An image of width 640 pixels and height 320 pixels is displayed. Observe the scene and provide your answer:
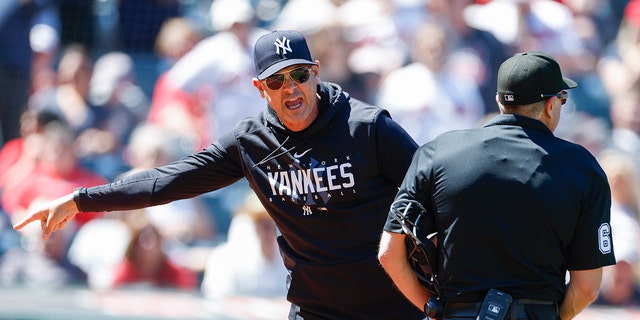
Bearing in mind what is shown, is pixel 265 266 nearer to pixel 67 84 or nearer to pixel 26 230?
pixel 26 230

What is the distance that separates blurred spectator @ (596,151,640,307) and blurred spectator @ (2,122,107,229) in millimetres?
4173

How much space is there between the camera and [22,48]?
945cm

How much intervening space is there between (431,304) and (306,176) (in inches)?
33.0

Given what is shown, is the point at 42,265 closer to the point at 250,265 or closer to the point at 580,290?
the point at 250,265

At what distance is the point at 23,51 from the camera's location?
945cm

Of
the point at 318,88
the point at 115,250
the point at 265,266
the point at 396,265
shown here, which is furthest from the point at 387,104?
the point at 396,265

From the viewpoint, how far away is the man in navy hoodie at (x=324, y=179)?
3725 mm

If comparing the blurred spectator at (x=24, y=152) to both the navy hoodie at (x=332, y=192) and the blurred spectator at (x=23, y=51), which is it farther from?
the navy hoodie at (x=332, y=192)

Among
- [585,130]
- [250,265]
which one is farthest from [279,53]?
[585,130]

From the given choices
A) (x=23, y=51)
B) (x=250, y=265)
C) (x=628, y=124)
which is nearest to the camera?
(x=250, y=265)

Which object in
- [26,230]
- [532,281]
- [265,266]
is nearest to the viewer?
[532,281]

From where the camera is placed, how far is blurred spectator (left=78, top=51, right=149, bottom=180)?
8.63 m

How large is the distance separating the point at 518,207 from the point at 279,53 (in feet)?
3.99

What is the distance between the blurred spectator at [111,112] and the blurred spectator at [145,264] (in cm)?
107
